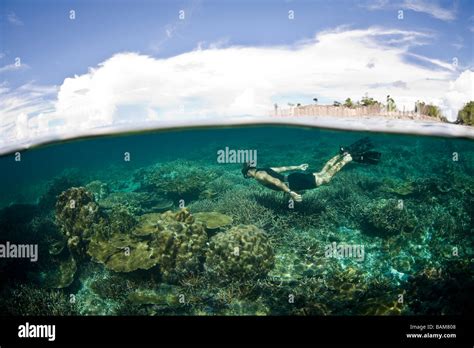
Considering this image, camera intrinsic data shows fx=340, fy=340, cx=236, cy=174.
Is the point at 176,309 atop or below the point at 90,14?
below

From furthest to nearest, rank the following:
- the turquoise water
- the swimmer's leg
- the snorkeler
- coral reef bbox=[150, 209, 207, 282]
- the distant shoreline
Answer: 1. the distant shoreline
2. the swimmer's leg
3. the snorkeler
4. coral reef bbox=[150, 209, 207, 282]
5. the turquoise water

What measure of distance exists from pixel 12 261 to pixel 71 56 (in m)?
7.37

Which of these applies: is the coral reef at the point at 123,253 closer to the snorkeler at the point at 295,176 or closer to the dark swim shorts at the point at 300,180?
the snorkeler at the point at 295,176

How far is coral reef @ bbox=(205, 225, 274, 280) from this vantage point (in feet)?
28.5

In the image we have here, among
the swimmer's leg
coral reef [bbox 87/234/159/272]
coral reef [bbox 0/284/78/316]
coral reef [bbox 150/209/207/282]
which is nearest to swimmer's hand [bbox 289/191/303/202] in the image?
the swimmer's leg

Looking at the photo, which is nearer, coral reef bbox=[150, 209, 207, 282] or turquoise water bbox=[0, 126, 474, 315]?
turquoise water bbox=[0, 126, 474, 315]

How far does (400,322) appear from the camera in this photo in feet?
24.3

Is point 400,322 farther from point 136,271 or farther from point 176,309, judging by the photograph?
point 136,271

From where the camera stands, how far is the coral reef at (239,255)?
8.69 m

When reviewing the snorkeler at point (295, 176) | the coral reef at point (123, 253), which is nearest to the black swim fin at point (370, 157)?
the snorkeler at point (295, 176)

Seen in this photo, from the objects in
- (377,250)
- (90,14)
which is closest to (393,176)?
(377,250)

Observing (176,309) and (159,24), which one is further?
(159,24)

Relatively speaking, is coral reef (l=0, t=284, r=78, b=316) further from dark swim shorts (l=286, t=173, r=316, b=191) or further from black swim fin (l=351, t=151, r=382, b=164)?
black swim fin (l=351, t=151, r=382, b=164)

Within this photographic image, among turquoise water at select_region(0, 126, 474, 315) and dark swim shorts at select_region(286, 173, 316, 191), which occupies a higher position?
dark swim shorts at select_region(286, 173, 316, 191)
